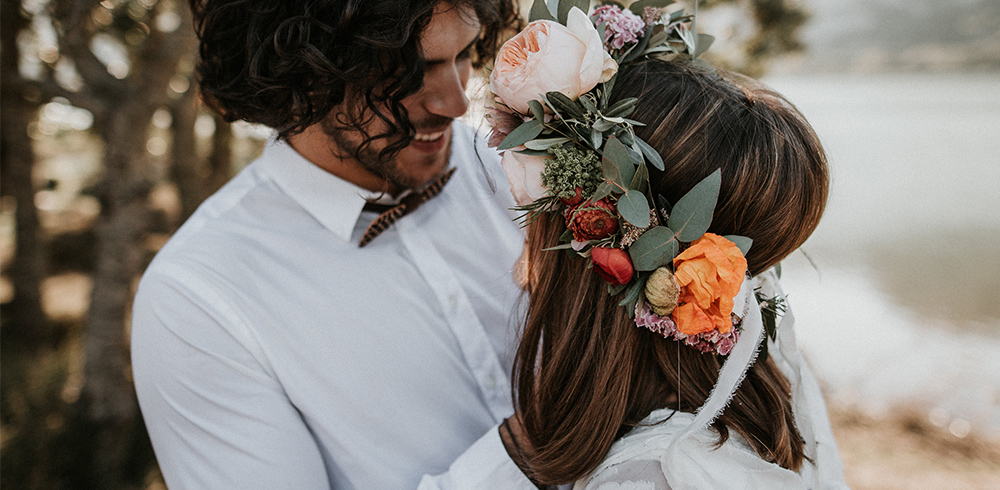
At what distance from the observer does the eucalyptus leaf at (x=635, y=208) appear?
102 centimetres

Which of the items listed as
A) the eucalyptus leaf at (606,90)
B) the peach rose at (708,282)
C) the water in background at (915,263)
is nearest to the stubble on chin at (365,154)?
the eucalyptus leaf at (606,90)

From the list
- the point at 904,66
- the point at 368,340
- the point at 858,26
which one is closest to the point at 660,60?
the point at 368,340

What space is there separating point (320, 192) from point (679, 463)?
3.79 feet

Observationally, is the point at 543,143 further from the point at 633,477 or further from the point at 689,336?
the point at 633,477

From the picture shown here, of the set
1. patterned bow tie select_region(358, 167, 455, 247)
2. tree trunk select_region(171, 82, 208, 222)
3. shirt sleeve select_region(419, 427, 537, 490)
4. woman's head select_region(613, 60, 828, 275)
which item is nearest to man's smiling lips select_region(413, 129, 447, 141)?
patterned bow tie select_region(358, 167, 455, 247)

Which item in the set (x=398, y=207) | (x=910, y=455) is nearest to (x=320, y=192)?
(x=398, y=207)

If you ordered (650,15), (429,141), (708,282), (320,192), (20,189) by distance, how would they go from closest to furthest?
(708,282)
(650,15)
(320,192)
(429,141)
(20,189)

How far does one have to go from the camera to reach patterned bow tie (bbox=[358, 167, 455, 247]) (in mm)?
1596

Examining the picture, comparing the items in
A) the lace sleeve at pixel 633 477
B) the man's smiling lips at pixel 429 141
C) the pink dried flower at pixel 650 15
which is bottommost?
the lace sleeve at pixel 633 477

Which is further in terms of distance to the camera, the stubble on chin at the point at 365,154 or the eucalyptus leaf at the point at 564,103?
the stubble on chin at the point at 365,154

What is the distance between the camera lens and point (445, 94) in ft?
5.33

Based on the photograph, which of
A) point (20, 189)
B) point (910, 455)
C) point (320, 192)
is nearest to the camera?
point (320, 192)

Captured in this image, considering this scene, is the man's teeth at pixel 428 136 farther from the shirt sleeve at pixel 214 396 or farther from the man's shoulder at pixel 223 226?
the shirt sleeve at pixel 214 396

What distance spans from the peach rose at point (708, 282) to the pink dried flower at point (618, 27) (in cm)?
50
